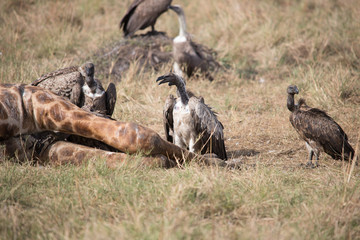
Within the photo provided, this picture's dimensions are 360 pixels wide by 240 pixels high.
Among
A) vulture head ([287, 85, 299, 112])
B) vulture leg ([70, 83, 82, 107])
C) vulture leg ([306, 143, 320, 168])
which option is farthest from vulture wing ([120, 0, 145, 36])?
vulture leg ([306, 143, 320, 168])

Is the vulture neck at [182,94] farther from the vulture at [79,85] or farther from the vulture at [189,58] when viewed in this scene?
the vulture at [189,58]

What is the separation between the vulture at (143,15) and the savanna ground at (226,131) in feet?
2.04

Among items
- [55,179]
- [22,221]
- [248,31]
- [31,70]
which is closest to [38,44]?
[31,70]

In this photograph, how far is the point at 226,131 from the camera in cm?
605

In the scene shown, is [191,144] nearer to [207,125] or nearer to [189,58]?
[207,125]

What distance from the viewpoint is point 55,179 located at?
11.6 ft

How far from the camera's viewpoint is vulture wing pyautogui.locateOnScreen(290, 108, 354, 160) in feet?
15.3

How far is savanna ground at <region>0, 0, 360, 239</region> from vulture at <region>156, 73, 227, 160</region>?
46cm

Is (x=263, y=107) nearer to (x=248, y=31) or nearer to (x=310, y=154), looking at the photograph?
(x=310, y=154)

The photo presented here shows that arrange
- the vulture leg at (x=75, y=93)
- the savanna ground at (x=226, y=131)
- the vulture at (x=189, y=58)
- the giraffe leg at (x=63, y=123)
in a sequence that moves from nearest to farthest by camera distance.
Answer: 1. the savanna ground at (x=226, y=131)
2. the giraffe leg at (x=63, y=123)
3. the vulture leg at (x=75, y=93)
4. the vulture at (x=189, y=58)

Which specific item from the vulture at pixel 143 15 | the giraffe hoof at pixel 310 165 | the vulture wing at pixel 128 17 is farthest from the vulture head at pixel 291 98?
the vulture wing at pixel 128 17

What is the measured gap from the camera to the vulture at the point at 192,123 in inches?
191

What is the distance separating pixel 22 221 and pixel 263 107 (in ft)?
15.7

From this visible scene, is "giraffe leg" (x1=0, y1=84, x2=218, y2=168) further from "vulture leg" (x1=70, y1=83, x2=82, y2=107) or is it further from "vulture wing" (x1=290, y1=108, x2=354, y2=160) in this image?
"vulture wing" (x1=290, y1=108, x2=354, y2=160)
